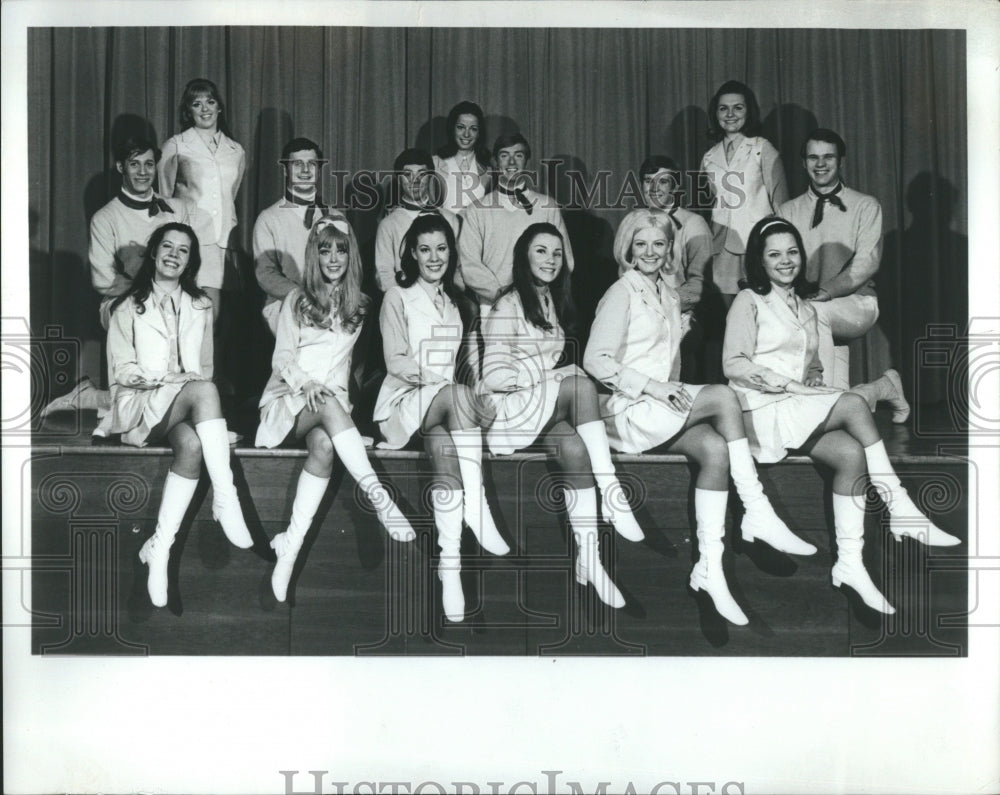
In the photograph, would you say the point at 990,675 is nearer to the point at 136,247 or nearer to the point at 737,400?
the point at 737,400

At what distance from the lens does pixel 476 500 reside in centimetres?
291

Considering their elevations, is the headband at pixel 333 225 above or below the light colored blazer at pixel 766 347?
above

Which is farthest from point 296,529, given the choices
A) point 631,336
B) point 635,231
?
point 635,231

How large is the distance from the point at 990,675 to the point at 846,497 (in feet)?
2.54

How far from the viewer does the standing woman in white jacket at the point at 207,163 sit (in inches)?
116

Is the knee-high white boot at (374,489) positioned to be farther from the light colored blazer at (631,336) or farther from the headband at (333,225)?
the light colored blazer at (631,336)

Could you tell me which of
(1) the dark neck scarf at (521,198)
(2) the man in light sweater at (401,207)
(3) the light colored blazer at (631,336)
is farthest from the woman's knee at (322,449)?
(1) the dark neck scarf at (521,198)

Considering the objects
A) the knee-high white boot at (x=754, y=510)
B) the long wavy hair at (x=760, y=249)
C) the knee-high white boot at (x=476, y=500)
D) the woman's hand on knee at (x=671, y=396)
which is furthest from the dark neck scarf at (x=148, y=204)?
the knee-high white boot at (x=754, y=510)

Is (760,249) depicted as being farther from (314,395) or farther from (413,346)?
(314,395)

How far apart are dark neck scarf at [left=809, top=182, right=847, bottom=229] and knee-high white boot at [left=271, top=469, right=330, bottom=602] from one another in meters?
1.84

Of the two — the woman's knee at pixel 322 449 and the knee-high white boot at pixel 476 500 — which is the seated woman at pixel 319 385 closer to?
the woman's knee at pixel 322 449

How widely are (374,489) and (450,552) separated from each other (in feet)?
1.06

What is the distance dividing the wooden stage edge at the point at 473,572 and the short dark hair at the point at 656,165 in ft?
3.13

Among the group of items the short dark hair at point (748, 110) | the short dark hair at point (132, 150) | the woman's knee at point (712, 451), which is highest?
the short dark hair at point (748, 110)
